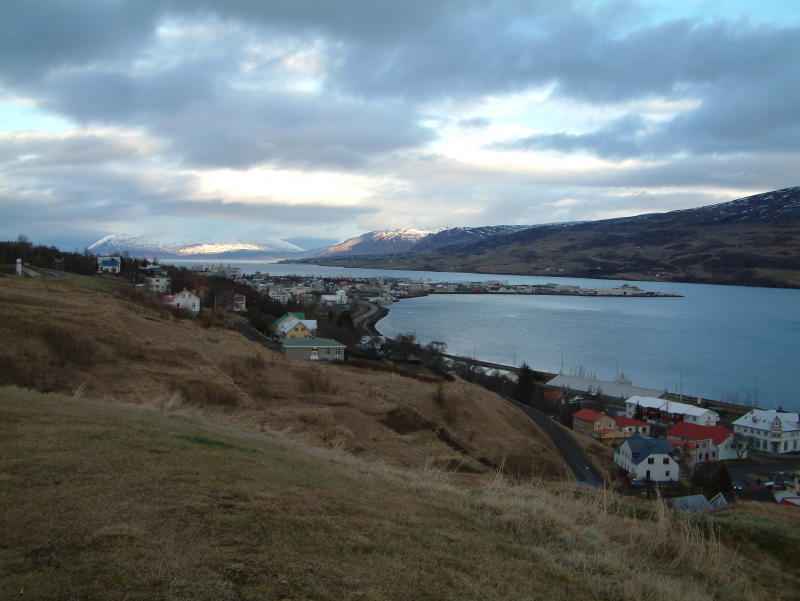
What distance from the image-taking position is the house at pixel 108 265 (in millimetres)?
42094

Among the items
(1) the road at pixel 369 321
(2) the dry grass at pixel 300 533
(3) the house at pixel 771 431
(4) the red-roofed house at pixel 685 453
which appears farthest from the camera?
(1) the road at pixel 369 321

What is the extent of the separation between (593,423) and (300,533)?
22.5 m

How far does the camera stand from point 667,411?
25609 millimetres

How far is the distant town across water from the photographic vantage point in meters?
34.8

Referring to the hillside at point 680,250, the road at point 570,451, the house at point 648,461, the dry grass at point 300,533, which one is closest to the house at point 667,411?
the house at point 648,461

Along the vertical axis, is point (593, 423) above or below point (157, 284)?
below

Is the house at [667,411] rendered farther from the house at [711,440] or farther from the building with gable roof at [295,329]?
the building with gable roof at [295,329]

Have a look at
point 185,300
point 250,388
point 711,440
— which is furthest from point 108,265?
point 711,440

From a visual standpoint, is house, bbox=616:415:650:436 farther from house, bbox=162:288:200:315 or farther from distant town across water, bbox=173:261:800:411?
house, bbox=162:288:200:315

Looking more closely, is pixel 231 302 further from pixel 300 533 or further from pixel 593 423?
pixel 300 533

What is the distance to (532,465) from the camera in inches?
516

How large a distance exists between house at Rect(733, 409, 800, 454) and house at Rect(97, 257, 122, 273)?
42.4 metres

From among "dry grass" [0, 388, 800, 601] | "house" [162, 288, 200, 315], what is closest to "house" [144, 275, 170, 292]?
"house" [162, 288, 200, 315]

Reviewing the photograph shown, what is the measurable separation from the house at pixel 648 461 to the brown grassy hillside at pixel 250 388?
10.7ft
